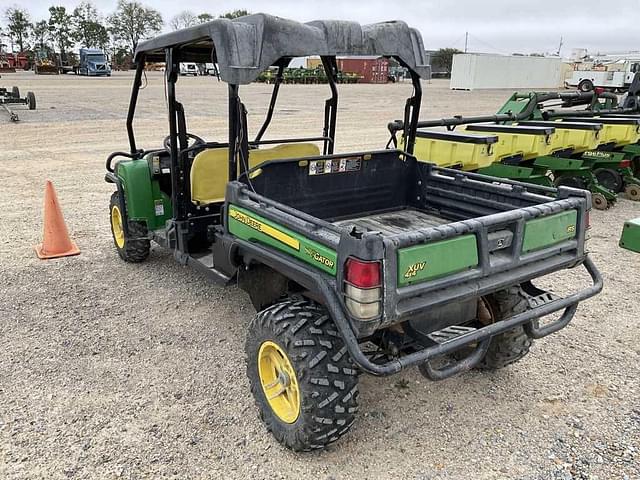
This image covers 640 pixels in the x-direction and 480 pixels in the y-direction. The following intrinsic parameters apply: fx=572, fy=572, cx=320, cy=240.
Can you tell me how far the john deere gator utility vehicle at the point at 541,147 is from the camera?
6.57 metres

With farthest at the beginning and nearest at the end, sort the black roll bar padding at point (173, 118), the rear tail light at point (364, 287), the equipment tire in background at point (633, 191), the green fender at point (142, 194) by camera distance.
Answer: the equipment tire in background at point (633, 191) < the green fender at point (142, 194) < the black roll bar padding at point (173, 118) < the rear tail light at point (364, 287)

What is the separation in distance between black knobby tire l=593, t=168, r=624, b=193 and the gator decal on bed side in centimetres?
692

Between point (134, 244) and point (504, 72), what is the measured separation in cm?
4607

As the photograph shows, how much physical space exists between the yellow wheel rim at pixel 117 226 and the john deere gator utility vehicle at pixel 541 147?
351cm

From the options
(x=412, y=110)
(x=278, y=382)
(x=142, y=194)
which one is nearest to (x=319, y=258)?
(x=278, y=382)

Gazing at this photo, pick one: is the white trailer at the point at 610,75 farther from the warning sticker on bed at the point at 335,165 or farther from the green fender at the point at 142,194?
the green fender at the point at 142,194

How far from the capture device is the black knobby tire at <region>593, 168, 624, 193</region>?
8.40 meters

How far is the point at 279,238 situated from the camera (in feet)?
9.78

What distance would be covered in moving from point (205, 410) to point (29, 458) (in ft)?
2.90

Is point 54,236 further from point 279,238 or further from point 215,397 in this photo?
point 279,238

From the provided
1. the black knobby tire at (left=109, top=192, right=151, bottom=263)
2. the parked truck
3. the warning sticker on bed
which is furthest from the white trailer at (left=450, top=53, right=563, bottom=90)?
the warning sticker on bed

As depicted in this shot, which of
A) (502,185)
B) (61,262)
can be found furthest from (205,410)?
Result: (61,262)

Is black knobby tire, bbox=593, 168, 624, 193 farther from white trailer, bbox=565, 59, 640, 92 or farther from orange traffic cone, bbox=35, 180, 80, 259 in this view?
white trailer, bbox=565, 59, 640, 92

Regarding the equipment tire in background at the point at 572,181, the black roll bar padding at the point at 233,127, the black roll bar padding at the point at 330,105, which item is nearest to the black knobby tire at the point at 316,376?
the black roll bar padding at the point at 233,127
